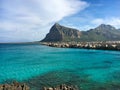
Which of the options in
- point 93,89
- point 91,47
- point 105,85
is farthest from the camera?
point 91,47

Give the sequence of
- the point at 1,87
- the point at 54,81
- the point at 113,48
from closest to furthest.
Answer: the point at 1,87 < the point at 54,81 < the point at 113,48

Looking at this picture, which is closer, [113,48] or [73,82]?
[73,82]

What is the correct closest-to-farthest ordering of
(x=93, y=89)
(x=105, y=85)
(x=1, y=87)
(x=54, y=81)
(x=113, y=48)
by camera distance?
1. (x=1, y=87)
2. (x=93, y=89)
3. (x=105, y=85)
4. (x=54, y=81)
5. (x=113, y=48)

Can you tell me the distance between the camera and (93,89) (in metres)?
32.5

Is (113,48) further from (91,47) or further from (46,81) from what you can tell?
(46,81)

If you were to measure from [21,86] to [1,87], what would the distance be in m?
2.49

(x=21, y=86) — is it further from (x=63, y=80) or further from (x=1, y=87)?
(x=63, y=80)

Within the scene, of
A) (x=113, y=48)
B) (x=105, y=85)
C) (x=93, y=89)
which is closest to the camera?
(x=93, y=89)

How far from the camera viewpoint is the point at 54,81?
1500 inches

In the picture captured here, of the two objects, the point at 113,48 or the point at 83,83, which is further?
the point at 113,48

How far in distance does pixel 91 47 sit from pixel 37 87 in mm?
126683

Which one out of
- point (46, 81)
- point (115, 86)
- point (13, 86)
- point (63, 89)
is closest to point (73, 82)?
point (46, 81)

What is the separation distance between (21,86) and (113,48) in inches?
4592

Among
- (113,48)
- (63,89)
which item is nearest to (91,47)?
(113,48)
